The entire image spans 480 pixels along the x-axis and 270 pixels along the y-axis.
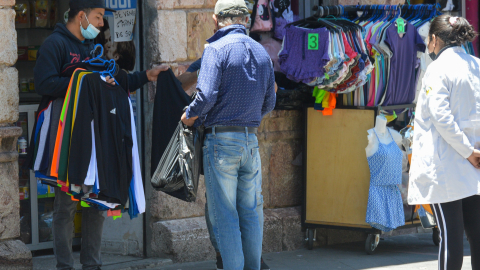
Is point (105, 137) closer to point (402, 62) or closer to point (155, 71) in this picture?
point (155, 71)

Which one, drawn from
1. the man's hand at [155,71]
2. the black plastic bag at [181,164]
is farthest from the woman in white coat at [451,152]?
the man's hand at [155,71]

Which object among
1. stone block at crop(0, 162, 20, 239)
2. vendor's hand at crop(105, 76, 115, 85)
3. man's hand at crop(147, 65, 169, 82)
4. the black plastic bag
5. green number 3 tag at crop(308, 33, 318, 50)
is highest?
green number 3 tag at crop(308, 33, 318, 50)

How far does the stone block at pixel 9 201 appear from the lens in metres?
4.29

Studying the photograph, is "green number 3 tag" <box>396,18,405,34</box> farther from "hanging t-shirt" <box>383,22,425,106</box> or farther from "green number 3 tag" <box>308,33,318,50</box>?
"green number 3 tag" <box>308,33,318,50</box>

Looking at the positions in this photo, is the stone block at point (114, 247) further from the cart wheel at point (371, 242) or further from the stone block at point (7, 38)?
the cart wheel at point (371, 242)

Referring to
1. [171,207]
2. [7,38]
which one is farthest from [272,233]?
[7,38]

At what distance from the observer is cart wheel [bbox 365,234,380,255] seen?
5152 millimetres

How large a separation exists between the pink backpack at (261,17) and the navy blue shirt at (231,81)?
5.40 ft

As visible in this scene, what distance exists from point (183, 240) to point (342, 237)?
1.59 meters

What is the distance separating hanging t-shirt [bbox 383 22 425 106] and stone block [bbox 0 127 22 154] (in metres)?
2.85

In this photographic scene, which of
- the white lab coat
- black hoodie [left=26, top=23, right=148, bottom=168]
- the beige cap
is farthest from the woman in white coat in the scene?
black hoodie [left=26, top=23, right=148, bottom=168]

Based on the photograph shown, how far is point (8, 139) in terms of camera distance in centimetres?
430

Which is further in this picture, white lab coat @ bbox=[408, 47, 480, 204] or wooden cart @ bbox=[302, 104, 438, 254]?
wooden cart @ bbox=[302, 104, 438, 254]

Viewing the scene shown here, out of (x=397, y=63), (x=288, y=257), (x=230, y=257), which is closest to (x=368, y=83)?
(x=397, y=63)
